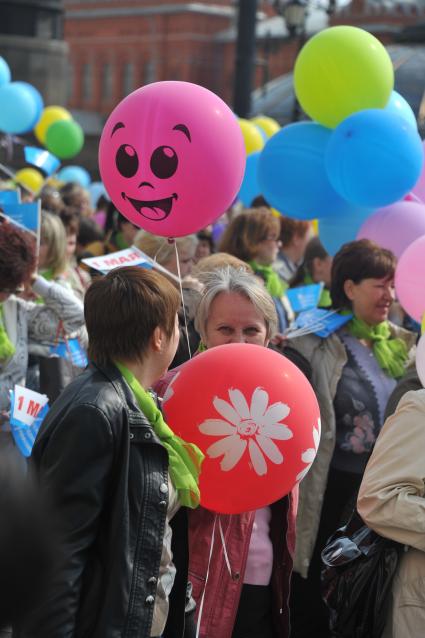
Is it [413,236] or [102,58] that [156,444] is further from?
[102,58]

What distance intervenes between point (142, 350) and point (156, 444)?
0.76ft

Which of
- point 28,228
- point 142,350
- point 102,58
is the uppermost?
point 142,350

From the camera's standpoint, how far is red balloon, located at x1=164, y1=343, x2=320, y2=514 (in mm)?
2592

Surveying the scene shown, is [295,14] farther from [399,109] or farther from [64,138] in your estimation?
[399,109]

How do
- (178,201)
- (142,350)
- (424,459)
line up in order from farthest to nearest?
1. (178,201)
2. (424,459)
3. (142,350)

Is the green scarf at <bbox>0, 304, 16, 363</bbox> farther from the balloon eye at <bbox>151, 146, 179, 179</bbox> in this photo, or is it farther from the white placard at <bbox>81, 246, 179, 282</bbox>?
the balloon eye at <bbox>151, 146, 179, 179</bbox>

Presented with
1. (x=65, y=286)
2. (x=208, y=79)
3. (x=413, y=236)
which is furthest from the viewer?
(x=208, y=79)

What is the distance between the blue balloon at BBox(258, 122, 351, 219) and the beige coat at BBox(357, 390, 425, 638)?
245cm

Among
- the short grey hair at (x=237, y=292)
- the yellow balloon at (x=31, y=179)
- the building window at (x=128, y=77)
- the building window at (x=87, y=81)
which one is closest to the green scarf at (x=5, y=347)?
the short grey hair at (x=237, y=292)

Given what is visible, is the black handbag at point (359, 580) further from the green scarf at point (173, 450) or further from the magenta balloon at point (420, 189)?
the magenta balloon at point (420, 189)

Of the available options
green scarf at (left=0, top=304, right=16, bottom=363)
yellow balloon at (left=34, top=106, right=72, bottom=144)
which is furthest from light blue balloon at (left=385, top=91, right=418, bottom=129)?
yellow balloon at (left=34, top=106, right=72, bottom=144)

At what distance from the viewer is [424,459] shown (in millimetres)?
2857

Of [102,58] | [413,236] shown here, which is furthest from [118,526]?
[102,58]

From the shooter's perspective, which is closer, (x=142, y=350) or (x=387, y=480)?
(x=142, y=350)
